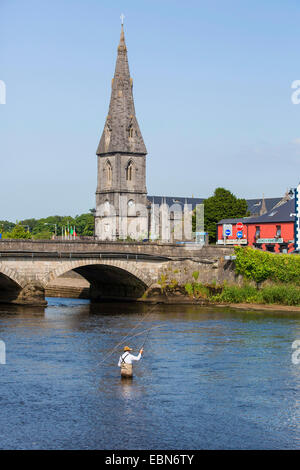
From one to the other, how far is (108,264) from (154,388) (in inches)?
1800

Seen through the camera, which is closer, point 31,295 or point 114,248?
point 31,295

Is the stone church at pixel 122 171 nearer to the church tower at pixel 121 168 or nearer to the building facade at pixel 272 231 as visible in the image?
the church tower at pixel 121 168

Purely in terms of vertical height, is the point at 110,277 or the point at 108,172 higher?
the point at 108,172

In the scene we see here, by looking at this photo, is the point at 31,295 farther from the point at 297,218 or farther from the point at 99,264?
the point at 297,218

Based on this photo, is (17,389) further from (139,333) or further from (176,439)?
(139,333)

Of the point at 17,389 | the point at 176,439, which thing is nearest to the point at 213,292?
the point at 17,389

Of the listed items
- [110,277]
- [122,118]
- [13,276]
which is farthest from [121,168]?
[13,276]

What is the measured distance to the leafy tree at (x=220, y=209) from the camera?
15312 centimetres

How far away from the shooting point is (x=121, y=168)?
16212 centimetres

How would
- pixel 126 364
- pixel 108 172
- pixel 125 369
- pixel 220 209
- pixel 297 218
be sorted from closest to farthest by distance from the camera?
pixel 126 364, pixel 125 369, pixel 297 218, pixel 220 209, pixel 108 172

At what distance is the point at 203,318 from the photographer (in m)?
74.2

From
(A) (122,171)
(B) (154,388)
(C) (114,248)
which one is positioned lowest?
(B) (154,388)

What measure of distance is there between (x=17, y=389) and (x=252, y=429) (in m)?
13.9

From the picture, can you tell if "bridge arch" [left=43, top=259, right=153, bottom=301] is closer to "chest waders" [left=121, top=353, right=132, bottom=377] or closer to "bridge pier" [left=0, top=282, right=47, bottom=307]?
"bridge pier" [left=0, top=282, right=47, bottom=307]
